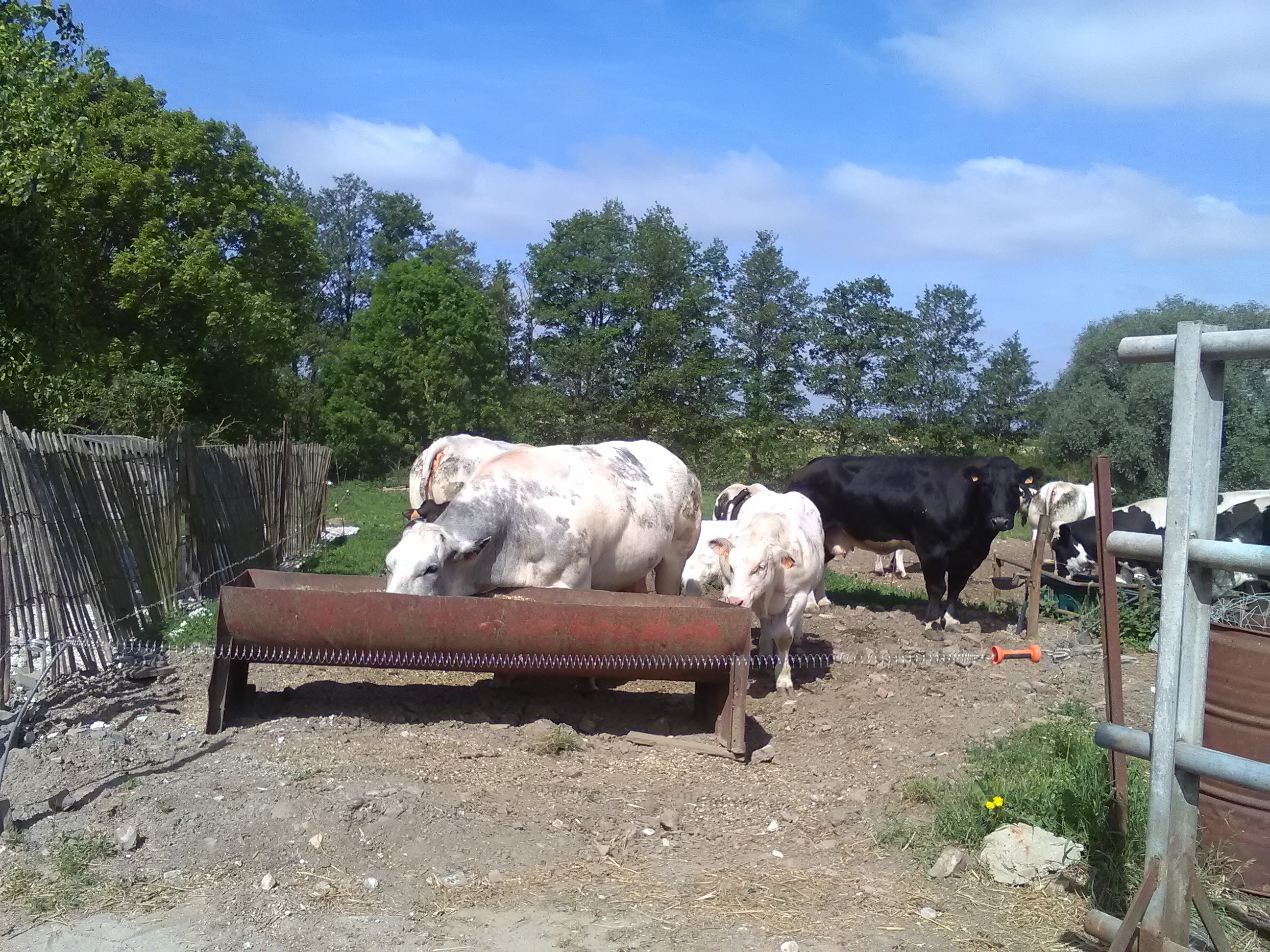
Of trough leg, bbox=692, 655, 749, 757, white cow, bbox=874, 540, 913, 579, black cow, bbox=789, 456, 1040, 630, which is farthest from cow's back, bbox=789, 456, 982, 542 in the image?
trough leg, bbox=692, 655, 749, 757

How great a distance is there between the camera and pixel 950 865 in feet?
15.7

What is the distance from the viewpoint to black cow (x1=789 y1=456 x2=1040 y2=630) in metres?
12.6

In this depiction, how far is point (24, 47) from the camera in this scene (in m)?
11.5

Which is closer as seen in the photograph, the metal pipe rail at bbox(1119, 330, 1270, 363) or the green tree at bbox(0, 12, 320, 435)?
the metal pipe rail at bbox(1119, 330, 1270, 363)

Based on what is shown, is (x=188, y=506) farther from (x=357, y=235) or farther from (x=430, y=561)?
(x=357, y=235)

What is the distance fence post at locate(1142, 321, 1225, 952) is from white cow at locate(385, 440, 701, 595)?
4752 millimetres

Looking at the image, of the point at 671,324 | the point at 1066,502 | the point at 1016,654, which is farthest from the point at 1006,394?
the point at 1016,654

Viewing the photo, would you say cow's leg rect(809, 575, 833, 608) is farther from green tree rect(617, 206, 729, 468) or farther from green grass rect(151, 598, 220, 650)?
green tree rect(617, 206, 729, 468)

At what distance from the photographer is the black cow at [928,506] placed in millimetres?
12594

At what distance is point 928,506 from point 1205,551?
985cm

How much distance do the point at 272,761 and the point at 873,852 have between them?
10.5 feet

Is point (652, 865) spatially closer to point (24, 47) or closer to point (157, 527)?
point (157, 527)

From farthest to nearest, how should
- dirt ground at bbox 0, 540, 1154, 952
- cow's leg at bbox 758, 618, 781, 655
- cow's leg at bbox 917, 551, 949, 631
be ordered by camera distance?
1. cow's leg at bbox 917, 551, 949, 631
2. cow's leg at bbox 758, 618, 781, 655
3. dirt ground at bbox 0, 540, 1154, 952

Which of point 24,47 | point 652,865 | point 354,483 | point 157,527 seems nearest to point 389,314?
point 354,483
